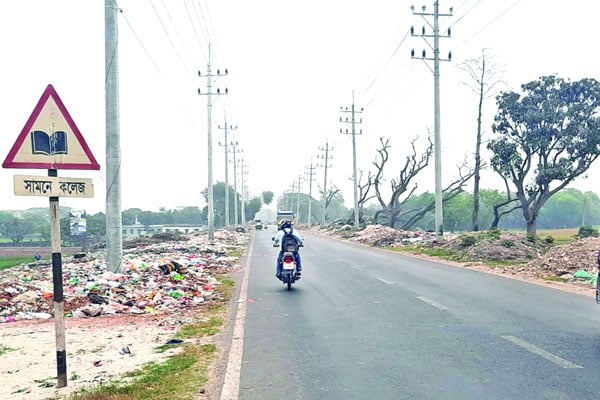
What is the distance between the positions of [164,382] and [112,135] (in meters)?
10.6

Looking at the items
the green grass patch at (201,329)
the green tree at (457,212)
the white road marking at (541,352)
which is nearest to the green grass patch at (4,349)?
the green grass patch at (201,329)

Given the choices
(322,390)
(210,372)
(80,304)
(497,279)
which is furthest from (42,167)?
(497,279)

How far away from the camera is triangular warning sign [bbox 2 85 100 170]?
6188 millimetres

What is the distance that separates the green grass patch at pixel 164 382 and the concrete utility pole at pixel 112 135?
861 centimetres

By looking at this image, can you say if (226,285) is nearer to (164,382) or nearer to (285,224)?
(285,224)

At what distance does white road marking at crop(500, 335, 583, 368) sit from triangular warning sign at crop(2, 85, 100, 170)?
596 centimetres

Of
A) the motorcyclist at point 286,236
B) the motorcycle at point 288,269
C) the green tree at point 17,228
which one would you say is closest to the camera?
the motorcycle at point 288,269

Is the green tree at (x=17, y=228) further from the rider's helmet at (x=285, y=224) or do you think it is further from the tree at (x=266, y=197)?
the tree at (x=266, y=197)

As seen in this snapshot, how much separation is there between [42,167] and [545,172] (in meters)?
36.5

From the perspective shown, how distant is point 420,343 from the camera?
809 cm

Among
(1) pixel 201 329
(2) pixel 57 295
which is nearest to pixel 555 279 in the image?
(1) pixel 201 329

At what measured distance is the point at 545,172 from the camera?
123 ft

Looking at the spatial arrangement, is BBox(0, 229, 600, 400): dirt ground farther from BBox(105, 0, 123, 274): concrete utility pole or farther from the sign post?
BBox(105, 0, 123, 274): concrete utility pole

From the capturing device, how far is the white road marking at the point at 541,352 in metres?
6.85
